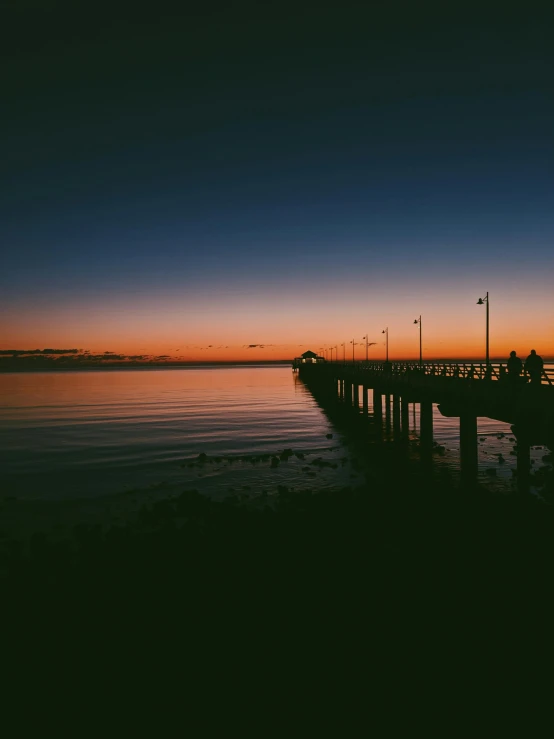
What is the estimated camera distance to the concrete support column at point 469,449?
68.6 feet

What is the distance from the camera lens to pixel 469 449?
21.0 meters

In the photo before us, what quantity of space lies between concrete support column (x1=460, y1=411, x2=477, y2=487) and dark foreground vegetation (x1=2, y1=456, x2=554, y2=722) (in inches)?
162

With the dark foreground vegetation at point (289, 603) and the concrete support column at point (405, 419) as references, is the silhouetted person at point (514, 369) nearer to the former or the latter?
the dark foreground vegetation at point (289, 603)

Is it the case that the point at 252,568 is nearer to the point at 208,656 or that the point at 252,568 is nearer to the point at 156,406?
the point at 208,656

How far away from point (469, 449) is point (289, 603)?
13484mm

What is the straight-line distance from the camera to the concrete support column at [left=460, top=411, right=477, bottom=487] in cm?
2091

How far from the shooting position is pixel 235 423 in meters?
47.2

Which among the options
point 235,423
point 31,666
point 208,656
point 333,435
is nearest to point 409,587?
point 208,656

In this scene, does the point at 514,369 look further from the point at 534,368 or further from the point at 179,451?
the point at 179,451

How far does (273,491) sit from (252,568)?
920 cm

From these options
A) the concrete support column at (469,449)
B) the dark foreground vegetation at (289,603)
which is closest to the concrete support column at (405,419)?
the concrete support column at (469,449)

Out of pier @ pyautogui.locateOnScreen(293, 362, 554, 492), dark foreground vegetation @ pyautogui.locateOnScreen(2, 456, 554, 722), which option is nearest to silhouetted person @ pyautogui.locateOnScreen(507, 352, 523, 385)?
pier @ pyautogui.locateOnScreen(293, 362, 554, 492)

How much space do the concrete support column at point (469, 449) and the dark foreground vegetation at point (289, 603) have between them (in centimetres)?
411

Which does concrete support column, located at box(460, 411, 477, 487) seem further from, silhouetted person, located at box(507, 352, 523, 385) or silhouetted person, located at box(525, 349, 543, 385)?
silhouetted person, located at box(525, 349, 543, 385)
